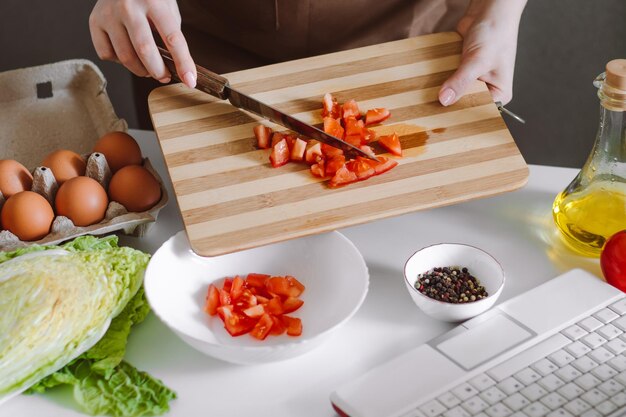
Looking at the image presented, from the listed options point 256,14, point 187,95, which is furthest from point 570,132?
point 187,95

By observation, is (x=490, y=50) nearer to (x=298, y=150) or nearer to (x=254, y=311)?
(x=298, y=150)

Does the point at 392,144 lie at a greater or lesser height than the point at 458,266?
greater

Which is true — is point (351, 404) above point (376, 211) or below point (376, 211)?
below

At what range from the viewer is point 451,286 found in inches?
56.5

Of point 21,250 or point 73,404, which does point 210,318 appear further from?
point 21,250

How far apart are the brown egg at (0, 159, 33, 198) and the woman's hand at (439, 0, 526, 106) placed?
0.92 metres

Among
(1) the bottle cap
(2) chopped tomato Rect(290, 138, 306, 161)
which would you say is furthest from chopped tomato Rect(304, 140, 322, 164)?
(1) the bottle cap

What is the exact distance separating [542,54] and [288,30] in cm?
201

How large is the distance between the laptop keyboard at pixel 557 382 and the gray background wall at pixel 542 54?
2379mm

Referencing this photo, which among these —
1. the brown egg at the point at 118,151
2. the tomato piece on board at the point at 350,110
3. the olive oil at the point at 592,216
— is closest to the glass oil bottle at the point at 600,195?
the olive oil at the point at 592,216

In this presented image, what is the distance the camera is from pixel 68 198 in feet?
5.17

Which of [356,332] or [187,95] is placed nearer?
[356,332]

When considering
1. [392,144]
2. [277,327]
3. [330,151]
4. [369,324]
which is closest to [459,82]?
[392,144]

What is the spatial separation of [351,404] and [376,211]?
1.31 feet
